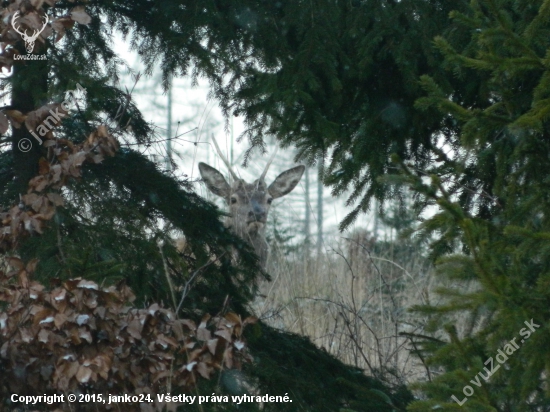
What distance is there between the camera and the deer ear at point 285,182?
10711 millimetres

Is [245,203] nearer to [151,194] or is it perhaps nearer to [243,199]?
[243,199]

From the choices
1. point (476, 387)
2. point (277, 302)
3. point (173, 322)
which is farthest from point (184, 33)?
point (277, 302)

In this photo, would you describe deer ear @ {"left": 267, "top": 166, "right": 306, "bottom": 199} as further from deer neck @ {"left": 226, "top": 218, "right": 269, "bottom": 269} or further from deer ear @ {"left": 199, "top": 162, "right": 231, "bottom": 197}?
deer neck @ {"left": 226, "top": 218, "right": 269, "bottom": 269}

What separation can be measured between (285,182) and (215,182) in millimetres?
1177

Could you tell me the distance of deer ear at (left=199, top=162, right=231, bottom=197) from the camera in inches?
389

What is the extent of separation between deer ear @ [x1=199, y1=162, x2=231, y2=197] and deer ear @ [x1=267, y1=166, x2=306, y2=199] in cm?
88

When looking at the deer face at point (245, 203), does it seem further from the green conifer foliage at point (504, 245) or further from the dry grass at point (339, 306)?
the green conifer foliage at point (504, 245)

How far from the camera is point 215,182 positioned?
32.9ft

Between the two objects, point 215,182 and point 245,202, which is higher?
point 215,182

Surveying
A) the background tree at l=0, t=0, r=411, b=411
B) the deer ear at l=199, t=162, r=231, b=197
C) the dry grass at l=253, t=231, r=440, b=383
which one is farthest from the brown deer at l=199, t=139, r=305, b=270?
the background tree at l=0, t=0, r=411, b=411

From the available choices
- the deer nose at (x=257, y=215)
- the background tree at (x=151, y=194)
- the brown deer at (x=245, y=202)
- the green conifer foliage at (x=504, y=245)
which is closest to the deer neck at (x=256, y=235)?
the brown deer at (x=245, y=202)

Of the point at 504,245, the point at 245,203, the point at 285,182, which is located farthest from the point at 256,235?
the point at 504,245

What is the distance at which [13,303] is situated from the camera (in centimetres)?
283

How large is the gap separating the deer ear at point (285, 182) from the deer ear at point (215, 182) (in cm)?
88
